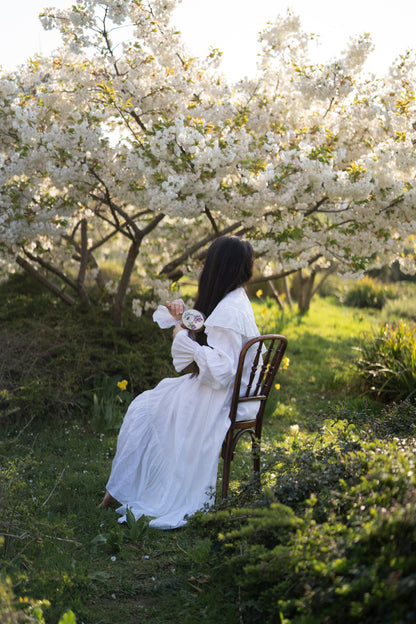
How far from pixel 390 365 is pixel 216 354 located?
298cm

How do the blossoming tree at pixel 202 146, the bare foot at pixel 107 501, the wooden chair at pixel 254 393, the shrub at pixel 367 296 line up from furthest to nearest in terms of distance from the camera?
1. the shrub at pixel 367 296
2. the blossoming tree at pixel 202 146
3. the bare foot at pixel 107 501
4. the wooden chair at pixel 254 393

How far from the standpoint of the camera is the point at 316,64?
5.71 m

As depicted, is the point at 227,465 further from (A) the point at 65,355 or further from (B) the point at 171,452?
(A) the point at 65,355

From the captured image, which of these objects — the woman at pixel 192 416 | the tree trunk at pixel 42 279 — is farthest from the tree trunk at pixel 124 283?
the woman at pixel 192 416

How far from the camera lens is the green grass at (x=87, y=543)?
232 centimetres

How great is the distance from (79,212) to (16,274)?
179 centimetres

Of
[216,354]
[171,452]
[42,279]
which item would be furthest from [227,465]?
[42,279]

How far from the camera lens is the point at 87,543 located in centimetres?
293

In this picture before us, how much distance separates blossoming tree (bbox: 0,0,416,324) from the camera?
4676 mm

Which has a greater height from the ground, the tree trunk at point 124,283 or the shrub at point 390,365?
the tree trunk at point 124,283

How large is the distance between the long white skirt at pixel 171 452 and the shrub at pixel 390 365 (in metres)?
2.57

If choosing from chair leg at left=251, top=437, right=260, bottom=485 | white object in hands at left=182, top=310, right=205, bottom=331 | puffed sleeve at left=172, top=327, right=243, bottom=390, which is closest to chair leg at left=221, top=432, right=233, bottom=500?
chair leg at left=251, top=437, right=260, bottom=485

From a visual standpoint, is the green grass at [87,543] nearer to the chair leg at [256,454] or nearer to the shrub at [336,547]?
the chair leg at [256,454]

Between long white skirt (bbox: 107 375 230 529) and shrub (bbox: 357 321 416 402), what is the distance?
8.43 ft
